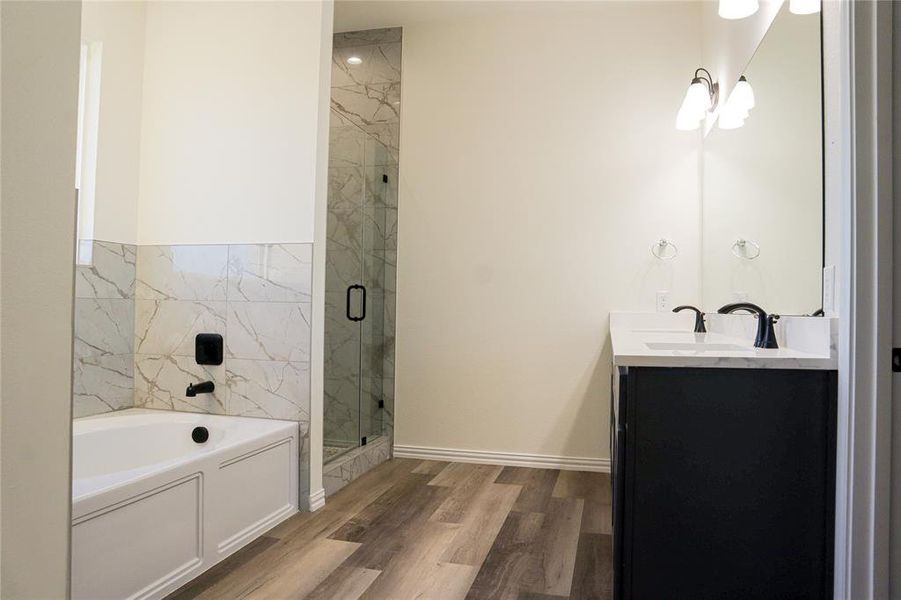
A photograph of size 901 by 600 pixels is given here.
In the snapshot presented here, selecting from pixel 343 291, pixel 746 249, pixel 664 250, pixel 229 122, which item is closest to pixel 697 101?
pixel 664 250

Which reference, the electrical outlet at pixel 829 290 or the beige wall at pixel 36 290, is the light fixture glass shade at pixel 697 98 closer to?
the electrical outlet at pixel 829 290

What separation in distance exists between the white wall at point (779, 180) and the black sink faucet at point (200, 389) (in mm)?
2447

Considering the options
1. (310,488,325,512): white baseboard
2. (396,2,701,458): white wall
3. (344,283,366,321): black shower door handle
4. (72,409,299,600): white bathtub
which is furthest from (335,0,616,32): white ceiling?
(310,488,325,512): white baseboard

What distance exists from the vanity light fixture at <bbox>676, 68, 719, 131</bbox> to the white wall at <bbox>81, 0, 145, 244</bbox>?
2839 mm

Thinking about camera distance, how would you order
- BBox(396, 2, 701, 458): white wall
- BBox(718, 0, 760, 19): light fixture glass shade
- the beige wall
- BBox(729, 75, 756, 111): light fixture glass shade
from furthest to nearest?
BBox(396, 2, 701, 458): white wall → BBox(729, 75, 756, 111): light fixture glass shade → BBox(718, 0, 760, 19): light fixture glass shade → the beige wall

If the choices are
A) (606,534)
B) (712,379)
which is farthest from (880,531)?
(606,534)

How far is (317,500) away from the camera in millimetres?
2855

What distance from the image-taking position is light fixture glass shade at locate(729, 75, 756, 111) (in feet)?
8.02

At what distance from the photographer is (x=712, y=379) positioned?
4.87 feet

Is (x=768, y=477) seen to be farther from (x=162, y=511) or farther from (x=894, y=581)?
(x=162, y=511)

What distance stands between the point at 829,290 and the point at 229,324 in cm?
250

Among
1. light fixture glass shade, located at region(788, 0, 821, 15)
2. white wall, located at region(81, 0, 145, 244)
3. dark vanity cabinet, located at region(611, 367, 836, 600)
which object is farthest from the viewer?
white wall, located at region(81, 0, 145, 244)

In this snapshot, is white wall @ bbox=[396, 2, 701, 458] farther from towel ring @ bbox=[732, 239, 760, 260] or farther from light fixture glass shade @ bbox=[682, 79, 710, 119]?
towel ring @ bbox=[732, 239, 760, 260]

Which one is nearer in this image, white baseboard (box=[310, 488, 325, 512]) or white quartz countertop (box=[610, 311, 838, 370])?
white quartz countertop (box=[610, 311, 838, 370])
